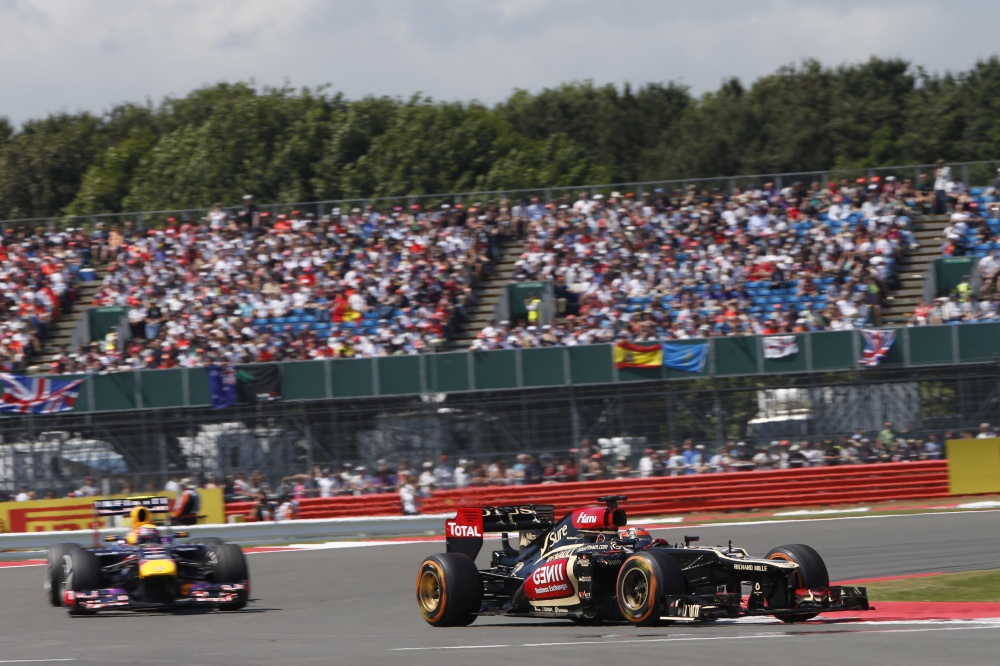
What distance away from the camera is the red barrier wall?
25812 mm

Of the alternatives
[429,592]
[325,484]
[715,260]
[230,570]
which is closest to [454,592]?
[429,592]

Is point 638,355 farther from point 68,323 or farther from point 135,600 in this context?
point 135,600

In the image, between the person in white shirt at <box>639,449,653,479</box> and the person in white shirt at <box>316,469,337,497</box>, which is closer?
the person in white shirt at <box>639,449,653,479</box>

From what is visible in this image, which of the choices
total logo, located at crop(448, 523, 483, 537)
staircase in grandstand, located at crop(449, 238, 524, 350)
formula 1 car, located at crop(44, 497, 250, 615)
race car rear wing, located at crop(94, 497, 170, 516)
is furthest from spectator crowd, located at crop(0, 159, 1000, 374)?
total logo, located at crop(448, 523, 483, 537)

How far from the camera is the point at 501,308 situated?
30562 mm

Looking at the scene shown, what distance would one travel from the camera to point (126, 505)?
15289 mm

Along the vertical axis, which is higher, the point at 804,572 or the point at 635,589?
the point at 804,572

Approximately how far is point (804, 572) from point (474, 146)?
5565cm

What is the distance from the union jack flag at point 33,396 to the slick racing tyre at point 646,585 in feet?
63.9

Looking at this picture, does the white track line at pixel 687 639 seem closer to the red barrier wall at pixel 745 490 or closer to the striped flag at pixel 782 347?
the red barrier wall at pixel 745 490

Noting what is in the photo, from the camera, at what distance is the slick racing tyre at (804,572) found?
10.5 metres

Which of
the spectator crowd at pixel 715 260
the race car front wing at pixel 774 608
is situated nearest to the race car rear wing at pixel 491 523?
the race car front wing at pixel 774 608

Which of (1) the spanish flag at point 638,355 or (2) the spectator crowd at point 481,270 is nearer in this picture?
(1) the spanish flag at point 638,355

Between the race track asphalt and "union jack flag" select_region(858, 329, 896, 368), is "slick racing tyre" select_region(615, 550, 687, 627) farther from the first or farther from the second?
"union jack flag" select_region(858, 329, 896, 368)
